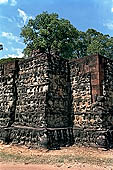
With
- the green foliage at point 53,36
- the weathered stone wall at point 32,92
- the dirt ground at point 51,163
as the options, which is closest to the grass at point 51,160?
the dirt ground at point 51,163

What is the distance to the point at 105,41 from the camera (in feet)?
128

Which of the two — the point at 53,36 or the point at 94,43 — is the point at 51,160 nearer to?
the point at 53,36

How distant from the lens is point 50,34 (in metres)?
31.7

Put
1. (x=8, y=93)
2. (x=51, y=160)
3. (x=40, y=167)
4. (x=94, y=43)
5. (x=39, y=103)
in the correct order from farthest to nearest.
A: (x=94, y=43), (x=8, y=93), (x=39, y=103), (x=51, y=160), (x=40, y=167)

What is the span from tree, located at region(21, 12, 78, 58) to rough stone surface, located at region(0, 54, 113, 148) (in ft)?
64.8

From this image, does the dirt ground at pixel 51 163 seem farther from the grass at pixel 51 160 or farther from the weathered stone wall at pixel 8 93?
the weathered stone wall at pixel 8 93

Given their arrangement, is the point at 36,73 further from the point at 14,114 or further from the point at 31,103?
the point at 14,114

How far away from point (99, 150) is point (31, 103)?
12.6 feet

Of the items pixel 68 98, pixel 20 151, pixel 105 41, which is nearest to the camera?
pixel 20 151

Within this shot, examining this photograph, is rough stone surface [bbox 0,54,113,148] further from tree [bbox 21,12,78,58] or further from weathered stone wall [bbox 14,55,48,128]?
tree [bbox 21,12,78,58]

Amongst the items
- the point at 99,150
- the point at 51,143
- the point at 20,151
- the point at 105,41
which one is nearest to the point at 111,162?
the point at 99,150

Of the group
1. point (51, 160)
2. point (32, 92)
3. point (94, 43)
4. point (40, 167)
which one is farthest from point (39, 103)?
point (94, 43)

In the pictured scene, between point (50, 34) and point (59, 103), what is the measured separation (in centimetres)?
2288

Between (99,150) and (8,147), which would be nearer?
(99,150)
